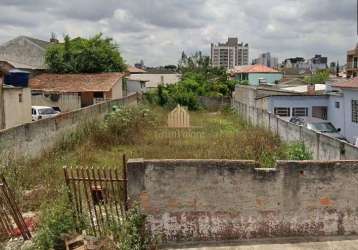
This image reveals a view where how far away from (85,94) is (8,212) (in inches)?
1054

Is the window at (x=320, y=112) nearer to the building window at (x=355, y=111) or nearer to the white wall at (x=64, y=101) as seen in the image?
the building window at (x=355, y=111)

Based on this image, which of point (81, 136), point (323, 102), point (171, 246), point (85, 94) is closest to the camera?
point (171, 246)

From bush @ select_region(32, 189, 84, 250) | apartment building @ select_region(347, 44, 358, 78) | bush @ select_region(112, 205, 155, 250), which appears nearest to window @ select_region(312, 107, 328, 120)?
bush @ select_region(112, 205, 155, 250)

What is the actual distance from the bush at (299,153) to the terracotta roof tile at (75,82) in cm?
2257

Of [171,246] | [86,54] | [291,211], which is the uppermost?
[86,54]

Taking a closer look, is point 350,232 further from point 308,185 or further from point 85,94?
point 85,94

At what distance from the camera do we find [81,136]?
61.5ft

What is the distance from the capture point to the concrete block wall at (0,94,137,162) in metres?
12.3

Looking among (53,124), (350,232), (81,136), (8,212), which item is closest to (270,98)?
(81,136)

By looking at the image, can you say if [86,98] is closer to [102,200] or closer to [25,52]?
[25,52]

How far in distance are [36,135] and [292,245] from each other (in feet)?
32.3

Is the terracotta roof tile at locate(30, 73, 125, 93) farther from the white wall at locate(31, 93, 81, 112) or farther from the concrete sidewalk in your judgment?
the concrete sidewalk

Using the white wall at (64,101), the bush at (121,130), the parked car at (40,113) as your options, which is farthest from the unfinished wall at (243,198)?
the white wall at (64,101)

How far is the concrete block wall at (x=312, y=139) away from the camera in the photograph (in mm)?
10969
